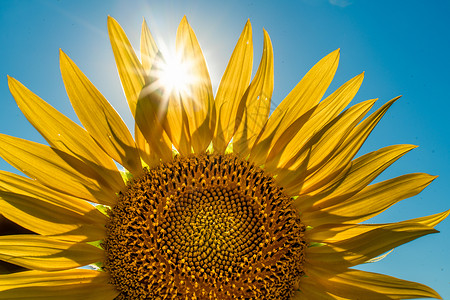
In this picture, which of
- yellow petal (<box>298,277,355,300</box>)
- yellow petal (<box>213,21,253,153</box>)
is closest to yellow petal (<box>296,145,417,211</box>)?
yellow petal (<box>298,277,355,300</box>)

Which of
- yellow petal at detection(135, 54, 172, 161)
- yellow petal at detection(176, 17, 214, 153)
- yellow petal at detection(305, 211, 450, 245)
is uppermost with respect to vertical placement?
yellow petal at detection(176, 17, 214, 153)

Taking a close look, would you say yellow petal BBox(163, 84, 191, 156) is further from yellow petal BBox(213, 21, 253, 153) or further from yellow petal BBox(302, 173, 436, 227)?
yellow petal BBox(302, 173, 436, 227)

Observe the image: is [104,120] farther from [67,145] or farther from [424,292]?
[424,292]

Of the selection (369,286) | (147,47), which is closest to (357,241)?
(369,286)

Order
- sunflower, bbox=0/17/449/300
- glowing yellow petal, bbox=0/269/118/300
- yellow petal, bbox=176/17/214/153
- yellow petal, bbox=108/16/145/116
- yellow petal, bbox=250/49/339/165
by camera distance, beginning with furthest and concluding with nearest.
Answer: yellow petal, bbox=250/49/339/165 < yellow petal, bbox=176/17/214/153 < yellow petal, bbox=108/16/145/116 < sunflower, bbox=0/17/449/300 < glowing yellow petal, bbox=0/269/118/300

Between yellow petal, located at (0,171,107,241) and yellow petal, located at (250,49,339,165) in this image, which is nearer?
yellow petal, located at (0,171,107,241)

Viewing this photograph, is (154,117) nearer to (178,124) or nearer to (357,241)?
(178,124)

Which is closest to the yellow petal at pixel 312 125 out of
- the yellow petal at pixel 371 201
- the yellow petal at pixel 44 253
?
the yellow petal at pixel 371 201

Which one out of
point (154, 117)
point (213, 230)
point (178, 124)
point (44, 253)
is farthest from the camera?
point (178, 124)
